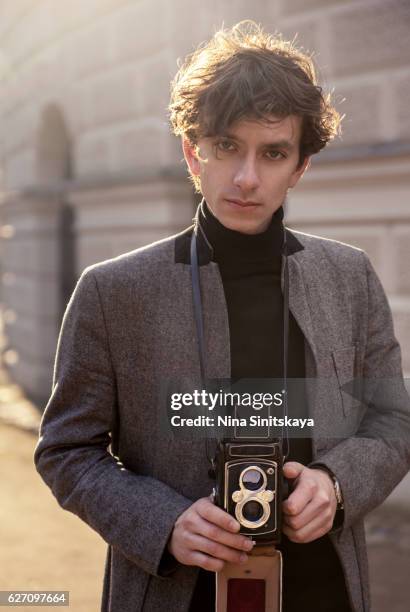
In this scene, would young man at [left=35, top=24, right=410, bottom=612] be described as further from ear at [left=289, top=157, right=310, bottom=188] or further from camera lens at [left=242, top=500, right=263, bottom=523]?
camera lens at [left=242, top=500, right=263, bottom=523]

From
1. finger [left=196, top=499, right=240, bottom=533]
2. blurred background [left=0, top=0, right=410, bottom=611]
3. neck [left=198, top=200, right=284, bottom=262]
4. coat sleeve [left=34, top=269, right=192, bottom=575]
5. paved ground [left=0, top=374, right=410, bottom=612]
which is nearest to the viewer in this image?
finger [left=196, top=499, right=240, bottom=533]

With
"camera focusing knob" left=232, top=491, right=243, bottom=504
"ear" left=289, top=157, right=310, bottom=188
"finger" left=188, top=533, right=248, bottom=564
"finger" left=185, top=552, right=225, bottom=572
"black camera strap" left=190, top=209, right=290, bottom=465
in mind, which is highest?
"ear" left=289, top=157, right=310, bottom=188

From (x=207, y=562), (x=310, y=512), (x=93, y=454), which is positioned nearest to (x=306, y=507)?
(x=310, y=512)

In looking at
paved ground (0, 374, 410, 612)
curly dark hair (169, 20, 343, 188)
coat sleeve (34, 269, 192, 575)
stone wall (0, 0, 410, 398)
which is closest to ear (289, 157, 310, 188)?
curly dark hair (169, 20, 343, 188)

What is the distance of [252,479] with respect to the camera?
63.7 inches

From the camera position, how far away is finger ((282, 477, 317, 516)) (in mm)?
1630

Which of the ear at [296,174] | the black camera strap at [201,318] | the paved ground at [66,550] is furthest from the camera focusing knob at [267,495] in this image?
the paved ground at [66,550]

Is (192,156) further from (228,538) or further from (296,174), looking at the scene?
(228,538)

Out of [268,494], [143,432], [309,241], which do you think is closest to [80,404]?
[143,432]

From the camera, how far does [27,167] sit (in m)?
9.13

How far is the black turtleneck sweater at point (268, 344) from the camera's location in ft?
6.09

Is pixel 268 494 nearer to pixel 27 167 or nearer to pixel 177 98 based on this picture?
pixel 177 98

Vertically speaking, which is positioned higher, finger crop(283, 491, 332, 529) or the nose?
the nose

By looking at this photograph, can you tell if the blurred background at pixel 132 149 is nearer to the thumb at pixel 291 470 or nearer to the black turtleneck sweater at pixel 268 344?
the black turtleneck sweater at pixel 268 344
